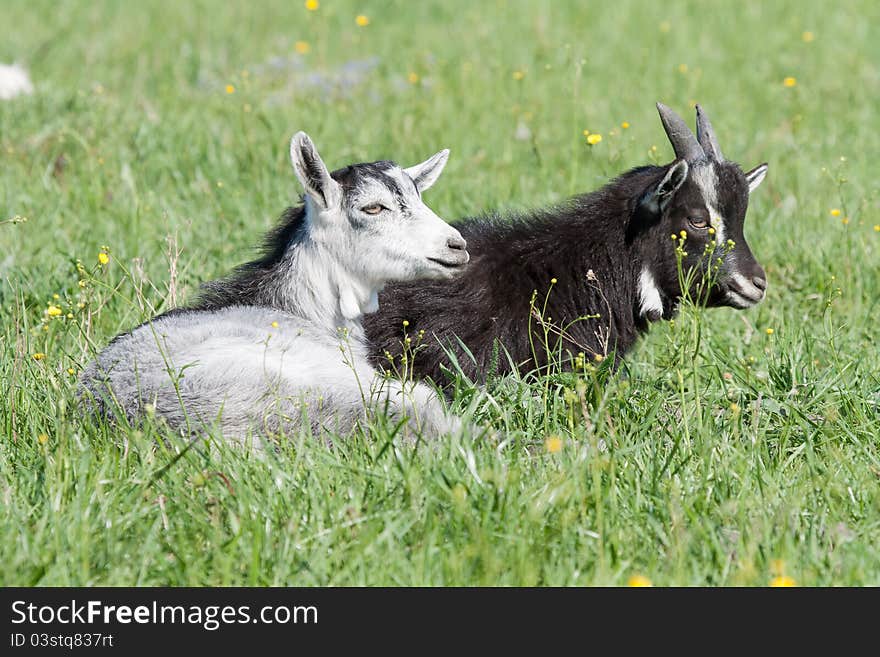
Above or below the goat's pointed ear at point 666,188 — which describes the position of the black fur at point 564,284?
below

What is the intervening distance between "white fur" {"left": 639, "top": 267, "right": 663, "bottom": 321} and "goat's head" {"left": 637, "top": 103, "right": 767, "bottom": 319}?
6cm

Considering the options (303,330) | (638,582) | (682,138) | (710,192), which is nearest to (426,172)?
(303,330)

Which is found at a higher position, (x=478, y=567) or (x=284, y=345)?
(x=284, y=345)

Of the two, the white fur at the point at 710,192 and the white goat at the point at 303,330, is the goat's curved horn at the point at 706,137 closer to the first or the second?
the white fur at the point at 710,192

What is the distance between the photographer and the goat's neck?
4926mm

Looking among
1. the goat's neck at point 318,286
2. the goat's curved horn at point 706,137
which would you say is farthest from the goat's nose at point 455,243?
the goat's curved horn at point 706,137

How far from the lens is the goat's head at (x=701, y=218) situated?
16.7ft

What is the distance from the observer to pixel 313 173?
4.75 metres

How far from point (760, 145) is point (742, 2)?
4.18 metres

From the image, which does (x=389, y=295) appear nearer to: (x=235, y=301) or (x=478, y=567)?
(x=235, y=301)

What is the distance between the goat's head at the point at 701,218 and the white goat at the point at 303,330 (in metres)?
0.97
